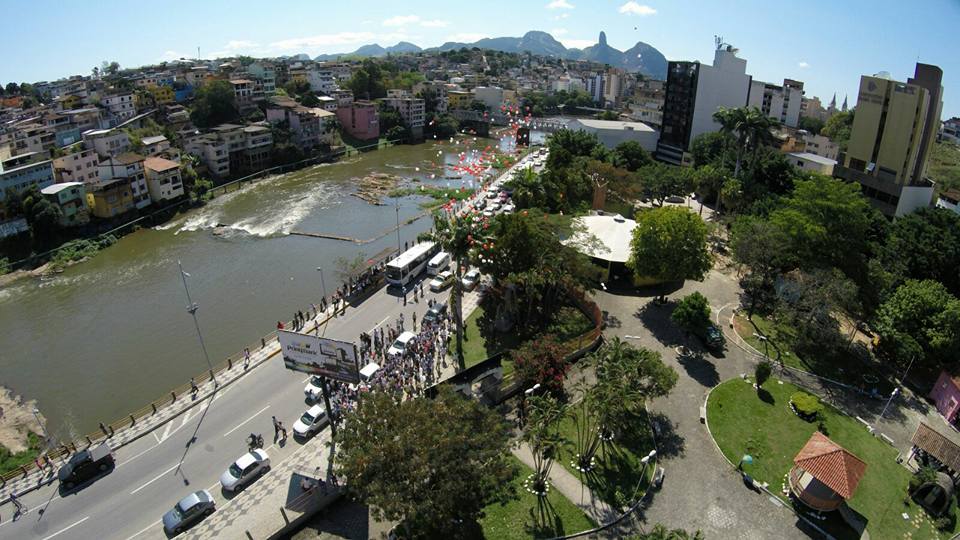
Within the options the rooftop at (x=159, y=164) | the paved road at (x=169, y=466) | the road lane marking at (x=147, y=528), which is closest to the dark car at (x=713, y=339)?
the paved road at (x=169, y=466)

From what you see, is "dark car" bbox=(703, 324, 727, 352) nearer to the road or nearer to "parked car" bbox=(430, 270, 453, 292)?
"parked car" bbox=(430, 270, 453, 292)

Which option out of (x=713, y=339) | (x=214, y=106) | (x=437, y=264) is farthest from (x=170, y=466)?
(x=214, y=106)

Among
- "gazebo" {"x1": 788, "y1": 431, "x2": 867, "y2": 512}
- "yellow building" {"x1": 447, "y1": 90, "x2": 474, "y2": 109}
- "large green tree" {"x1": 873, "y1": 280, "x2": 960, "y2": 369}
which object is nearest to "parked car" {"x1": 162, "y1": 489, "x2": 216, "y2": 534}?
"gazebo" {"x1": 788, "y1": 431, "x2": 867, "y2": 512}

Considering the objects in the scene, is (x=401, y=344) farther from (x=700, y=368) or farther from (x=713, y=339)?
(x=713, y=339)

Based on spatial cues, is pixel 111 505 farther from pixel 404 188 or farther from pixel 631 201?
pixel 404 188

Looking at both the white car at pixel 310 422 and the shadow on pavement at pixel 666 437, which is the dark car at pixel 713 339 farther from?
the white car at pixel 310 422

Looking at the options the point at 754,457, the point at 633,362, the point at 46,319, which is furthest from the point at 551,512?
the point at 46,319
